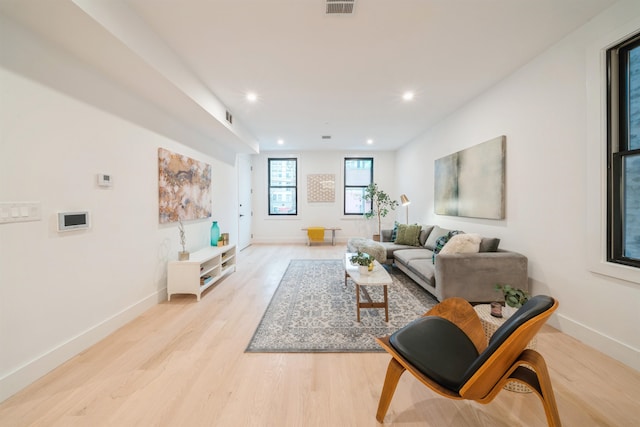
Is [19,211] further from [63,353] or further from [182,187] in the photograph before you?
[182,187]

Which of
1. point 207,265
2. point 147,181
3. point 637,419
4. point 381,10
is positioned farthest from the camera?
point 207,265

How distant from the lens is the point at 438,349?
1.35m

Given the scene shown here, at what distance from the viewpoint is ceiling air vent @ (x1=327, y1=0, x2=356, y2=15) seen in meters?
1.79

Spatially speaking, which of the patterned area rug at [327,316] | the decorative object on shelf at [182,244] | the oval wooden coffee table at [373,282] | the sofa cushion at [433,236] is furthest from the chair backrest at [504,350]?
the decorative object on shelf at [182,244]

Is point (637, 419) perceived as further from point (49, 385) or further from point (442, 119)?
point (442, 119)

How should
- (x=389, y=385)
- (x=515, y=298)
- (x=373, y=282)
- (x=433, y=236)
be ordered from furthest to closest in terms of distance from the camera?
(x=433, y=236) → (x=373, y=282) → (x=515, y=298) → (x=389, y=385)

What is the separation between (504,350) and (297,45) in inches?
107

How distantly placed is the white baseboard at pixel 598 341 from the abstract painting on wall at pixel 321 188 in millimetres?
5410

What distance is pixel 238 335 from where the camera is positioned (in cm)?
221

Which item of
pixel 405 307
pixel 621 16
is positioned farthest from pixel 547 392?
pixel 621 16

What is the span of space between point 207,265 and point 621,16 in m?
4.83

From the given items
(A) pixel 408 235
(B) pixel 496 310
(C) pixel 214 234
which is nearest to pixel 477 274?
(B) pixel 496 310

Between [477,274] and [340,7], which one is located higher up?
[340,7]

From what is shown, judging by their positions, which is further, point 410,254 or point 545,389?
point 410,254
